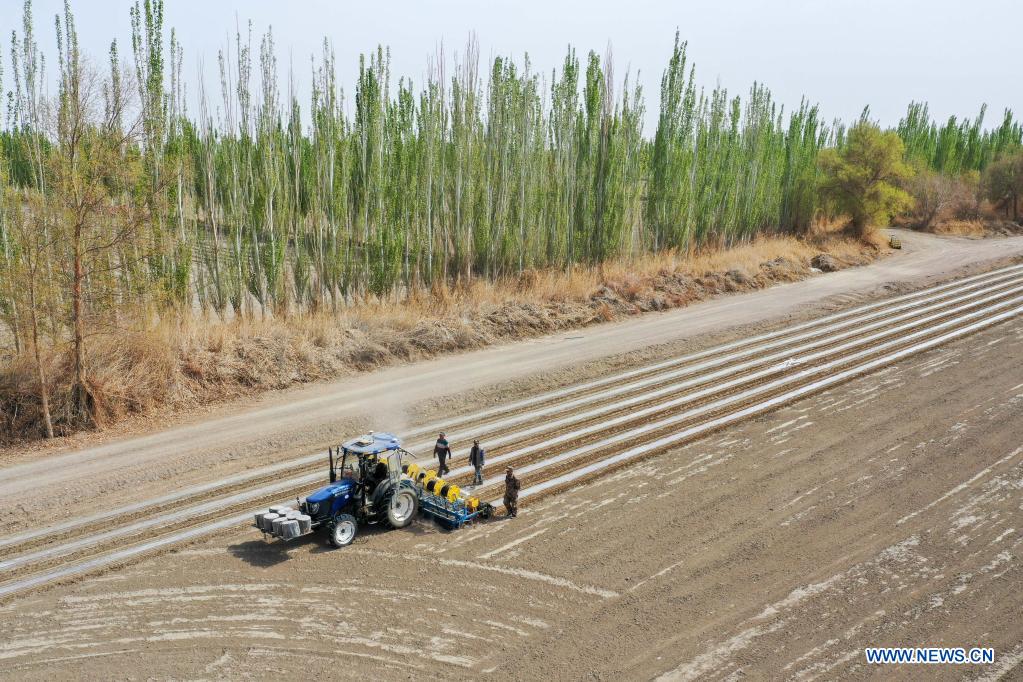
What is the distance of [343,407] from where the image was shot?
19.2m

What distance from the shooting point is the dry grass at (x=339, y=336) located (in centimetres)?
1812

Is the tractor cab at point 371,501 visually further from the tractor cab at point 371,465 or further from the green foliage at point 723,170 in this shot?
the green foliage at point 723,170

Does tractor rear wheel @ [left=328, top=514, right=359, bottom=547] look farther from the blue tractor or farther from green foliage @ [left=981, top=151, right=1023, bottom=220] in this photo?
green foliage @ [left=981, top=151, right=1023, bottom=220]

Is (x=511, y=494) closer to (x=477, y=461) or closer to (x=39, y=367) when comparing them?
(x=477, y=461)

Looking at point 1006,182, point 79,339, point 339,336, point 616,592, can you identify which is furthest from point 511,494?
point 1006,182

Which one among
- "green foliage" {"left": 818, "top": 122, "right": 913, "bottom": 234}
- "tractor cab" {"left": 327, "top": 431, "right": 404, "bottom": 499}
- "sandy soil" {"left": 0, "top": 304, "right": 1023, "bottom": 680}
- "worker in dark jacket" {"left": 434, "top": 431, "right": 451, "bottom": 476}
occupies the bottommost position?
"sandy soil" {"left": 0, "top": 304, "right": 1023, "bottom": 680}

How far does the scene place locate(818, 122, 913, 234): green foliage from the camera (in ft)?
141

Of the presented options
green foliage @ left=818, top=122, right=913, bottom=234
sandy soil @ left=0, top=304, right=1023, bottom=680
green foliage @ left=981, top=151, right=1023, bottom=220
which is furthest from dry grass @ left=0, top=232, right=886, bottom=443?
green foliage @ left=981, top=151, right=1023, bottom=220

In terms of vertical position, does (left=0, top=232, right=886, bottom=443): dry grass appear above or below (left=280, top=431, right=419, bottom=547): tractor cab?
above

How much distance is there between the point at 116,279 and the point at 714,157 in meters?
29.9

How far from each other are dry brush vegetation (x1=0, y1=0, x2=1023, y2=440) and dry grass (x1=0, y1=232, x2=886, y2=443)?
69 mm

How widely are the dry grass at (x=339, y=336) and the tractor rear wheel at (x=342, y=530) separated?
8.42 metres

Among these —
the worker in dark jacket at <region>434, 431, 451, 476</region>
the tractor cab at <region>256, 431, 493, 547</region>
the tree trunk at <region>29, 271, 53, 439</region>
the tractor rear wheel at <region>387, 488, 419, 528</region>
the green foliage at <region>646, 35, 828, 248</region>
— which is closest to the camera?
the tractor cab at <region>256, 431, 493, 547</region>

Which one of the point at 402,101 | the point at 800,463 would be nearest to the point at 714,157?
the point at 402,101
